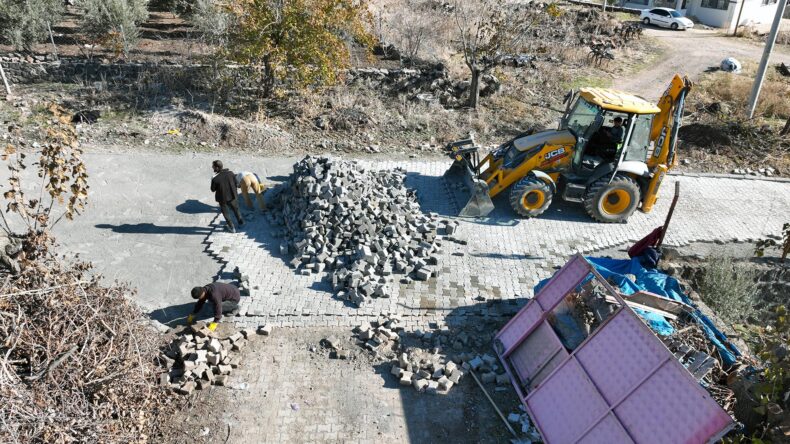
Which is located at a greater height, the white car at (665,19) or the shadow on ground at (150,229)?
the white car at (665,19)

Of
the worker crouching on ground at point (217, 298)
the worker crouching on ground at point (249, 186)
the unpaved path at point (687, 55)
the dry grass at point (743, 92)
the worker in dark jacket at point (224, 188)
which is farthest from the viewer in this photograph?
the unpaved path at point (687, 55)

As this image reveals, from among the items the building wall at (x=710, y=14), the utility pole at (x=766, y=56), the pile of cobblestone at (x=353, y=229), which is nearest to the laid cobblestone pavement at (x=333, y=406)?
the pile of cobblestone at (x=353, y=229)

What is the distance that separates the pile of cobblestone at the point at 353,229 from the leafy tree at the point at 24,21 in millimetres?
10645

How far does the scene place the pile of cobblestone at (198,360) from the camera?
21.7 ft

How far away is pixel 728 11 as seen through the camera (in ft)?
99.3

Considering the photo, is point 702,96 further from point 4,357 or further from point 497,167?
point 4,357

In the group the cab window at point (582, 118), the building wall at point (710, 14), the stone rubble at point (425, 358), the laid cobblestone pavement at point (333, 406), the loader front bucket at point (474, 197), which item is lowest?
the laid cobblestone pavement at point (333, 406)

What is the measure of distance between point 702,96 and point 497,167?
10.8 m

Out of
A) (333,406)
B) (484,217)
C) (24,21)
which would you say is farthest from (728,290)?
(24,21)

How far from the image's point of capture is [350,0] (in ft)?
45.5

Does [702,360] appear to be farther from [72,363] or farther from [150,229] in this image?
[150,229]

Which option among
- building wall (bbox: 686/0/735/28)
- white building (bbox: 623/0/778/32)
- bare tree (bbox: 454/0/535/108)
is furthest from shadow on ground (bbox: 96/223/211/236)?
building wall (bbox: 686/0/735/28)

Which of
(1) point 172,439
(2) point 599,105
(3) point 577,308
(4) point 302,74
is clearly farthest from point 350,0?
(1) point 172,439

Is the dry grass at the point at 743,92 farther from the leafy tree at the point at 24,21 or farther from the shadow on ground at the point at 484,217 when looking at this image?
the leafy tree at the point at 24,21
